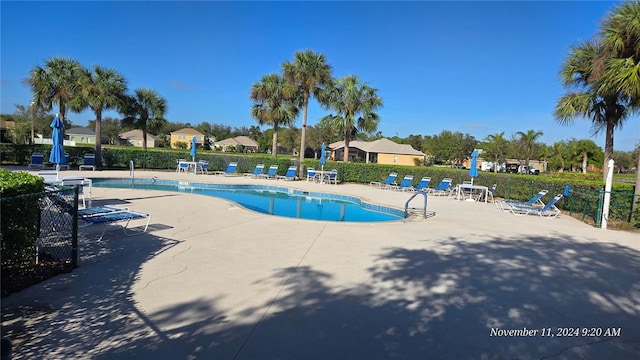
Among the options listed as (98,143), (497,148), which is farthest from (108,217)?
(497,148)

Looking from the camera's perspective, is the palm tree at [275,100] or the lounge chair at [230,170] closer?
the lounge chair at [230,170]

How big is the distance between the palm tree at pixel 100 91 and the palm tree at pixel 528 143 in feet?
171

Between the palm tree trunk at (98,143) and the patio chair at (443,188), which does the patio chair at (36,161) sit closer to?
the palm tree trunk at (98,143)

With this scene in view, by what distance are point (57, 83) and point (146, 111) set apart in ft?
21.2

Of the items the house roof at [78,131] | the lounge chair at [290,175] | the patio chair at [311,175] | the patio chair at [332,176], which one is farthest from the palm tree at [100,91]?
the house roof at [78,131]

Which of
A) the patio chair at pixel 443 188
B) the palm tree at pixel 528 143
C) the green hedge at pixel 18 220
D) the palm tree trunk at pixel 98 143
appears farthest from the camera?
the palm tree at pixel 528 143

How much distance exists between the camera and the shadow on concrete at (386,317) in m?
3.01

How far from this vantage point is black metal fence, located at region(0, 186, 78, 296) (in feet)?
12.4

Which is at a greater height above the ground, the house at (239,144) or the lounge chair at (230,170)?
the house at (239,144)

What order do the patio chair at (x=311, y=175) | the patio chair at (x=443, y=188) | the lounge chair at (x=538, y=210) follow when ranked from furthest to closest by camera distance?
the patio chair at (x=311, y=175) → the patio chair at (x=443, y=188) → the lounge chair at (x=538, y=210)

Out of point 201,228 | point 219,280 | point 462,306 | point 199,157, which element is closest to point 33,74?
point 199,157

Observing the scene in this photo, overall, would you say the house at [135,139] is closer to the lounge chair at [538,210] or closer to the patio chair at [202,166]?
the patio chair at [202,166]

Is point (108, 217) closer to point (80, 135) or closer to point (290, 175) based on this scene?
point (290, 175)

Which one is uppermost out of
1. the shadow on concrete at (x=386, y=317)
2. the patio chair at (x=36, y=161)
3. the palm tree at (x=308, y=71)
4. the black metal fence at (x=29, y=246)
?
the palm tree at (x=308, y=71)
